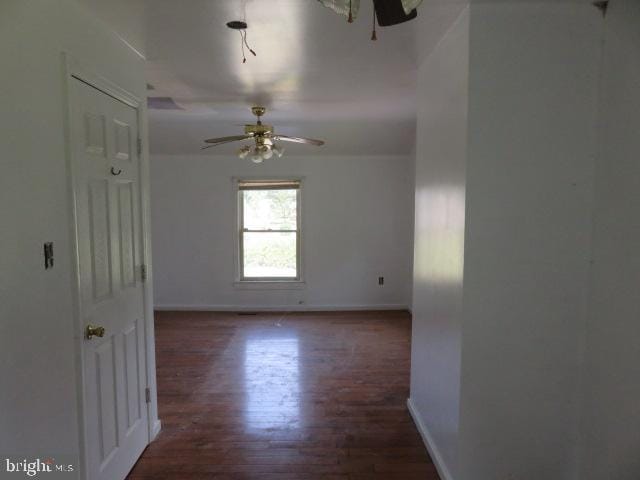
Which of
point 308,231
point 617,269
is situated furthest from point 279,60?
point 308,231

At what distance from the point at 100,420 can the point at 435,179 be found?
2164mm

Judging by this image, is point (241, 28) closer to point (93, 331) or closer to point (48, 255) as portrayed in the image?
point (48, 255)

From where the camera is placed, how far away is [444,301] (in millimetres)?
2357

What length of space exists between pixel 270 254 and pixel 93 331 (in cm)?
420

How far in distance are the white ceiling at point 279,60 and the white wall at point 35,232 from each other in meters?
0.38

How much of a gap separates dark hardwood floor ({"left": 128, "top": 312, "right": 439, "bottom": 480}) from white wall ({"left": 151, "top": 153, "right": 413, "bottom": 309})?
784mm

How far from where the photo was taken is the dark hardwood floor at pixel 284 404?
2525 mm

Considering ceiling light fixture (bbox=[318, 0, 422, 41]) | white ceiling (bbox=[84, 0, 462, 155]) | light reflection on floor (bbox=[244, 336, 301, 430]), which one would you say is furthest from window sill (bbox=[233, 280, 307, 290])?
ceiling light fixture (bbox=[318, 0, 422, 41])

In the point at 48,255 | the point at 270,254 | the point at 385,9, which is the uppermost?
the point at 385,9

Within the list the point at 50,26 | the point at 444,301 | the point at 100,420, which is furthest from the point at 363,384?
the point at 50,26

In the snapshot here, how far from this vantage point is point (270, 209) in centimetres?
610

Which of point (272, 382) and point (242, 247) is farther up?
point (242, 247)

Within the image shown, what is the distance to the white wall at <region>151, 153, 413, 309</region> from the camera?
5.98m

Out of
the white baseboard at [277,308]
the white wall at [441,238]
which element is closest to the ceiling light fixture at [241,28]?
the white wall at [441,238]
